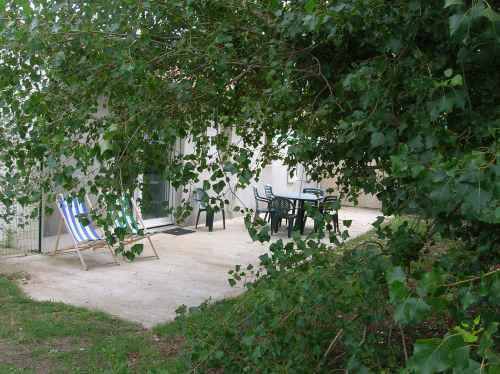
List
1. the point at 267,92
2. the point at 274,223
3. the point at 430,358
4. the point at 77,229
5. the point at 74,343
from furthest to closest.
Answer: the point at 274,223
the point at 77,229
the point at 74,343
the point at 267,92
the point at 430,358

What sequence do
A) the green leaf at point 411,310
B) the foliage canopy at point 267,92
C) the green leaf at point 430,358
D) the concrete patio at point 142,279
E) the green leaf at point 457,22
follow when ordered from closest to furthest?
the green leaf at point 430,358 → the green leaf at point 411,310 → the green leaf at point 457,22 → the foliage canopy at point 267,92 → the concrete patio at point 142,279

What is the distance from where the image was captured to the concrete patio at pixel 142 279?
17.9 feet

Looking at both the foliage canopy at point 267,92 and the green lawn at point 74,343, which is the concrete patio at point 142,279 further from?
the foliage canopy at point 267,92

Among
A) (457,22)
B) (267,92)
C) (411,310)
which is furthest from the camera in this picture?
(267,92)

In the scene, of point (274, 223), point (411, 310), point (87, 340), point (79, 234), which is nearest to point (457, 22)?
point (411, 310)

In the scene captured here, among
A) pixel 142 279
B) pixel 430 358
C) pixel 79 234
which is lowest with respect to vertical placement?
pixel 142 279

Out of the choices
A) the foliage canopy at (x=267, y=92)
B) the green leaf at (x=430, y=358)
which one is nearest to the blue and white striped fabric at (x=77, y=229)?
the foliage canopy at (x=267, y=92)

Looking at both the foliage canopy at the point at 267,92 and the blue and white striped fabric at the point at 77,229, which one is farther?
the blue and white striped fabric at the point at 77,229

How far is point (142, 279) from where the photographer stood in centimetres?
650

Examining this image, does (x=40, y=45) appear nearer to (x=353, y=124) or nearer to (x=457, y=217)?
(x=353, y=124)

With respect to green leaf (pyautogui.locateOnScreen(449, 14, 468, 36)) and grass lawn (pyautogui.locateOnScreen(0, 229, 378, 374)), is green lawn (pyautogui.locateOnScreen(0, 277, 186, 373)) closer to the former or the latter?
grass lawn (pyautogui.locateOnScreen(0, 229, 378, 374))

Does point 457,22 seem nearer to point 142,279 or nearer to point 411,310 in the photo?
point 411,310

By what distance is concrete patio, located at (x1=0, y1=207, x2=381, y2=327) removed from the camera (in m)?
5.46

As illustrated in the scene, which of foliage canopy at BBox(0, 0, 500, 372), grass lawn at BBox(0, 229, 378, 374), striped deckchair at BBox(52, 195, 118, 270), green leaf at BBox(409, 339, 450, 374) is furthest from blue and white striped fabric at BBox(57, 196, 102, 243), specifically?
green leaf at BBox(409, 339, 450, 374)
